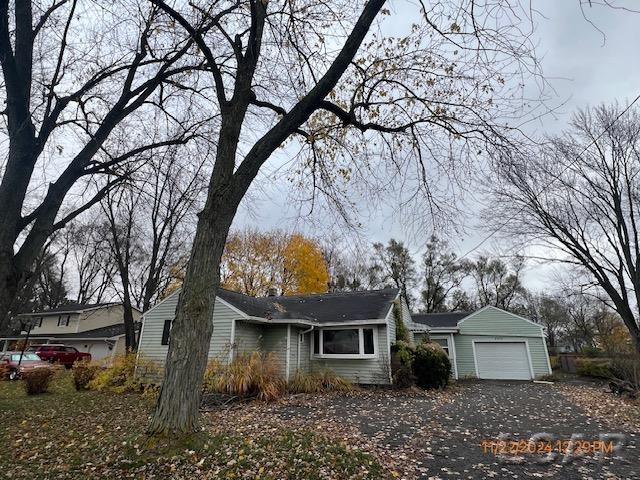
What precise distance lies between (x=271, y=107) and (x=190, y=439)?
5.36 meters

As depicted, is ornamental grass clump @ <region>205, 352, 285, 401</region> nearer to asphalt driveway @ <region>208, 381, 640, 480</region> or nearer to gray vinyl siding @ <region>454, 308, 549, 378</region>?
asphalt driveway @ <region>208, 381, 640, 480</region>

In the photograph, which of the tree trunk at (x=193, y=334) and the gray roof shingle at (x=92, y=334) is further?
the gray roof shingle at (x=92, y=334)

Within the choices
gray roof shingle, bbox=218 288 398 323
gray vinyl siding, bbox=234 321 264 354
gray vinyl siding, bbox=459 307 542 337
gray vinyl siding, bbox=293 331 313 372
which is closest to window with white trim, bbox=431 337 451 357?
gray vinyl siding, bbox=459 307 542 337

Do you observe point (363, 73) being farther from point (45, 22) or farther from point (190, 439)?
point (190, 439)

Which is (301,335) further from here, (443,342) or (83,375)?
(443,342)

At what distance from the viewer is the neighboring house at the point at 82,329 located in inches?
Answer: 998

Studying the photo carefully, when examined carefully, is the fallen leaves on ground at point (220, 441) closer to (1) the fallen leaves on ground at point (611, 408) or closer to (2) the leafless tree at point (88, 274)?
(1) the fallen leaves on ground at point (611, 408)

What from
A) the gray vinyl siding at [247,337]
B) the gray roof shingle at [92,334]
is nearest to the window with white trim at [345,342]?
the gray vinyl siding at [247,337]

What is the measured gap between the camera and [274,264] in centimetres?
2720

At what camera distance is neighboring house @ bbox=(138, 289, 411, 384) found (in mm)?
12133

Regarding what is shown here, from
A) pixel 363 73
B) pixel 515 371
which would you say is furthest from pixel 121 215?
pixel 515 371

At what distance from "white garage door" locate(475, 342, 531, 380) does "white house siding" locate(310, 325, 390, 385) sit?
873cm

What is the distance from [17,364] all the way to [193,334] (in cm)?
1863

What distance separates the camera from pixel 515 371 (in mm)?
17781
